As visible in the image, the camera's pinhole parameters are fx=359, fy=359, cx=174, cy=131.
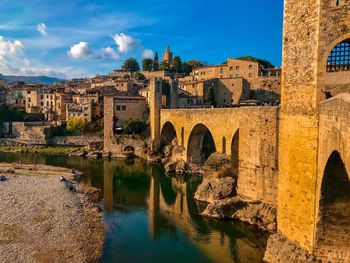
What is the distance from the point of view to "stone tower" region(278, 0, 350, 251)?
1096cm

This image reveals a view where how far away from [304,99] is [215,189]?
37.9 feet

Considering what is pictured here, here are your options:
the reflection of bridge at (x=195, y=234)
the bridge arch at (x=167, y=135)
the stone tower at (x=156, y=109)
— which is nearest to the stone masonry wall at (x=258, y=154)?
the reflection of bridge at (x=195, y=234)

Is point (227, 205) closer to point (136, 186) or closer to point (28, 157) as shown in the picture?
point (136, 186)

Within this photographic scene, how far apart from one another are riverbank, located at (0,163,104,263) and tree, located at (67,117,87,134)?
22.4m

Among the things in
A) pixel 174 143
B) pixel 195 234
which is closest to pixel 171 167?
pixel 174 143

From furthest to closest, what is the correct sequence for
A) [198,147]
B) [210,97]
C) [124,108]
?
[210,97] < [124,108] < [198,147]

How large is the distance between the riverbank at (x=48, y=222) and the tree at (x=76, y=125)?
73.5 ft

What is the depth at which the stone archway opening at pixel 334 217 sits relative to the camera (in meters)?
10.5

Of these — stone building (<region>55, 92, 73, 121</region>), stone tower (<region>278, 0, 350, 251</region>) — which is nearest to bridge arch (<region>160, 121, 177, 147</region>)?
stone building (<region>55, 92, 73, 121</region>)

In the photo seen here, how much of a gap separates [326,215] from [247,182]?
8.69 metres

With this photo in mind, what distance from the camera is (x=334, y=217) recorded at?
11.0 meters

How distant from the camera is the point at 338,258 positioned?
11.2m

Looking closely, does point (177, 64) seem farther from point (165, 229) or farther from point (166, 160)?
point (165, 229)

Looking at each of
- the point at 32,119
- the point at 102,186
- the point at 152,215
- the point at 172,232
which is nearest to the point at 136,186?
the point at 102,186
